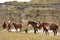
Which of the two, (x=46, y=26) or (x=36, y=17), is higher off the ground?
(x=46, y=26)

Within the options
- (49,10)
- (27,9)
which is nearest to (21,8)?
(27,9)

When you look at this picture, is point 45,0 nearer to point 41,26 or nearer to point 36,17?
point 36,17

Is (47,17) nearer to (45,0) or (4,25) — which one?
(4,25)

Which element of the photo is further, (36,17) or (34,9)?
(34,9)

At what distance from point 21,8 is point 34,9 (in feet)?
17.1

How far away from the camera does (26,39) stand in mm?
19344

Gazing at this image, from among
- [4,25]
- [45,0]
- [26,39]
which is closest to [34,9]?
[45,0]

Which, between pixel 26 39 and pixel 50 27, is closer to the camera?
pixel 26 39

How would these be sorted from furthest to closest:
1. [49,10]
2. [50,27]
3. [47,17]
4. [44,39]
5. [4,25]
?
[49,10] → [47,17] → [4,25] → [50,27] → [44,39]

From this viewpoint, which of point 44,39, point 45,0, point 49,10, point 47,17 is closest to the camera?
point 44,39

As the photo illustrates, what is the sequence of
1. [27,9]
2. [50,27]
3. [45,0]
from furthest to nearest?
[45,0], [27,9], [50,27]

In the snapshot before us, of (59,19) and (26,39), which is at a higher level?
(26,39)

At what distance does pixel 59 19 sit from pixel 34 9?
18.5 m

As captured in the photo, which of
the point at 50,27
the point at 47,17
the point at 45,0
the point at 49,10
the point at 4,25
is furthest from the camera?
the point at 45,0
